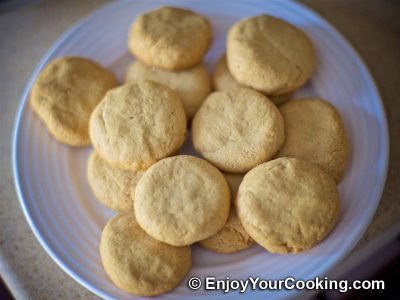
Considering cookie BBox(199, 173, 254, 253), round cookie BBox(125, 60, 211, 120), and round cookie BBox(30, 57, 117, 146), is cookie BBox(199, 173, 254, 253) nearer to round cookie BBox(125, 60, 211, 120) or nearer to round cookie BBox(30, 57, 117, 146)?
round cookie BBox(125, 60, 211, 120)

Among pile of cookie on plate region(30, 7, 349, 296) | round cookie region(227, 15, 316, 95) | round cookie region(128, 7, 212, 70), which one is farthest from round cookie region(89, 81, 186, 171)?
round cookie region(227, 15, 316, 95)

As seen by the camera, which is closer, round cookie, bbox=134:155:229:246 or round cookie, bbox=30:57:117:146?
round cookie, bbox=134:155:229:246

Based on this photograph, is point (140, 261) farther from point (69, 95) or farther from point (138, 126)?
point (69, 95)

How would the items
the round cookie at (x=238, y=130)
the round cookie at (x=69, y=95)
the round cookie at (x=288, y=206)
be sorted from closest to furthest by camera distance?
the round cookie at (x=288, y=206), the round cookie at (x=238, y=130), the round cookie at (x=69, y=95)

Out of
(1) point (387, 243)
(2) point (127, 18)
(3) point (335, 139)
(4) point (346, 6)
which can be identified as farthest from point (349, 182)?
(2) point (127, 18)

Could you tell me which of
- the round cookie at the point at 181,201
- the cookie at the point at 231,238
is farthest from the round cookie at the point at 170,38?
the cookie at the point at 231,238

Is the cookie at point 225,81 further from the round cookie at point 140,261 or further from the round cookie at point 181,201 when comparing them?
the round cookie at point 140,261

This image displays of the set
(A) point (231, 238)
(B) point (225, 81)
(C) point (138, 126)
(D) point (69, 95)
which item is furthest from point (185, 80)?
(A) point (231, 238)

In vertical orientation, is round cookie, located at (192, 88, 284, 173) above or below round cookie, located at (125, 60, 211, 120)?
below

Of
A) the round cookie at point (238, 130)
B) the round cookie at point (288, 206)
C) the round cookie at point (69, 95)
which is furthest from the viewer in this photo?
the round cookie at point (69, 95)
